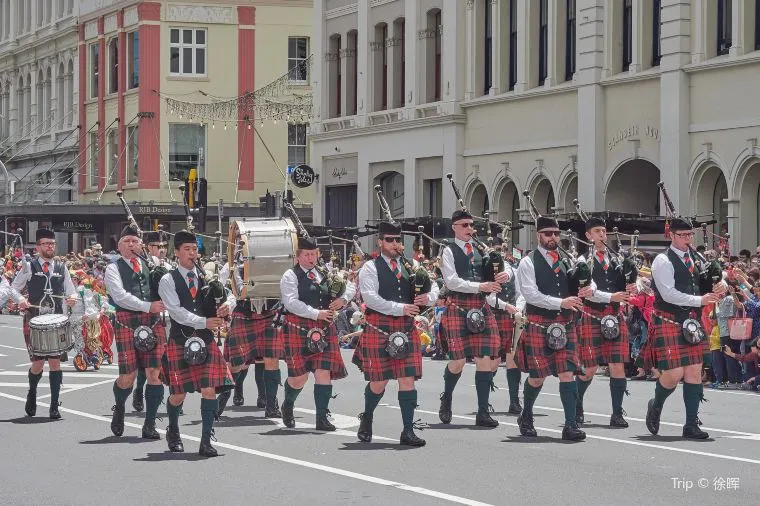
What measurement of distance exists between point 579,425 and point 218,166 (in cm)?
4446

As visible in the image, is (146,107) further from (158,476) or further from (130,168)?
(158,476)

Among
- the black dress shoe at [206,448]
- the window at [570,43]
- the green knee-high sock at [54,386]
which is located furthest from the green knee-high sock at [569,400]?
the window at [570,43]

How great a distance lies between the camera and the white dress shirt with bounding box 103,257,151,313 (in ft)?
47.8

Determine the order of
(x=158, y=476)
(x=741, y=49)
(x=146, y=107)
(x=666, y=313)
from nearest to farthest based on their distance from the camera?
(x=158, y=476)
(x=666, y=313)
(x=741, y=49)
(x=146, y=107)

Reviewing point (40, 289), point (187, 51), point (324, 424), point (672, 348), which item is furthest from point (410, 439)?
point (187, 51)

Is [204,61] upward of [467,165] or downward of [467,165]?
upward

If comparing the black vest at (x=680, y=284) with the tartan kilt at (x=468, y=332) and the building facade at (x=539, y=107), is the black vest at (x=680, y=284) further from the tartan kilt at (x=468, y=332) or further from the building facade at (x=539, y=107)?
the building facade at (x=539, y=107)

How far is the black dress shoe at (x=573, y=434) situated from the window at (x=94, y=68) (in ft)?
165

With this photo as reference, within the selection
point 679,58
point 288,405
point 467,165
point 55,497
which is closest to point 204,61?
point 467,165

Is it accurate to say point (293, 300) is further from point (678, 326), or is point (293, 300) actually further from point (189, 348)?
point (678, 326)

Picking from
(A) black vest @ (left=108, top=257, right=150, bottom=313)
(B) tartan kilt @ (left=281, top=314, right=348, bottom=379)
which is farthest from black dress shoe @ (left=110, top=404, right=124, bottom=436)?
(B) tartan kilt @ (left=281, top=314, right=348, bottom=379)

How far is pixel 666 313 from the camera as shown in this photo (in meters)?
14.5

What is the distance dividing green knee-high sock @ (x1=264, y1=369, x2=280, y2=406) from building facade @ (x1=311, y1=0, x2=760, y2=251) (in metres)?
15.5

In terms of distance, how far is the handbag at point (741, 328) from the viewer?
2019 centimetres
